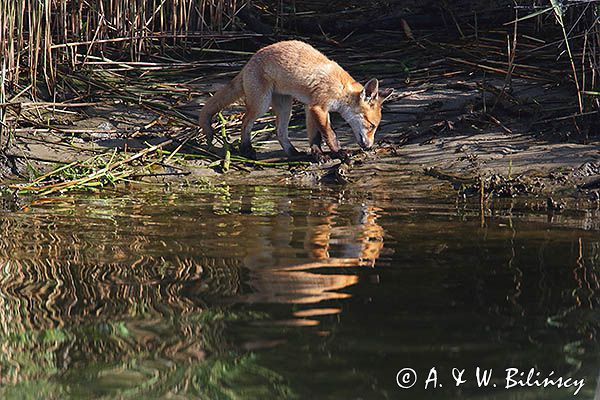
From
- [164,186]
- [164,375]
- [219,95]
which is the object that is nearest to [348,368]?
[164,375]

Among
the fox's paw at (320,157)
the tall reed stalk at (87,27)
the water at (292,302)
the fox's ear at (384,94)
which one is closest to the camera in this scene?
the water at (292,302)

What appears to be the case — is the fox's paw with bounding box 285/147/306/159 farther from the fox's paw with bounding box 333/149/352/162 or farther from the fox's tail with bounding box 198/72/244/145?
the fox's tail with bounding box 198/72/244/145

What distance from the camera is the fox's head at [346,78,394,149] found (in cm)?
908

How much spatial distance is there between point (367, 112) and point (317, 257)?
4026 millimetres

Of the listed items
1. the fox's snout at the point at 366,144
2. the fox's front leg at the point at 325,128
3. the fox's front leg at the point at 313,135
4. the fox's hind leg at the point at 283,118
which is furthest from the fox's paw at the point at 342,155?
the fox's hind leg at the point at 283,118

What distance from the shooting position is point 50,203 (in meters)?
7.34

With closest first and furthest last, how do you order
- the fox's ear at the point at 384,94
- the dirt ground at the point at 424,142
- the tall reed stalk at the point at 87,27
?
the dirt ground at the point at 424,142
the tall reed stalk at the point at 87,27
the fox's ear at the point at 384,94

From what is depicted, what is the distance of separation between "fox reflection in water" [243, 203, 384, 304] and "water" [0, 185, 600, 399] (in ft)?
0.06

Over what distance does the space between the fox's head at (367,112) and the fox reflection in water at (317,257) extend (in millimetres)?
2156

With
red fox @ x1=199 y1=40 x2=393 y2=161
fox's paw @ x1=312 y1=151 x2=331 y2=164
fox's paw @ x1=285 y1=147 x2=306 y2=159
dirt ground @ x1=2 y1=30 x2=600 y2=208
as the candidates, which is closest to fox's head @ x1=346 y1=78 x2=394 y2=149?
red fox @ x1=199 y1=40 x2=393 y2=161

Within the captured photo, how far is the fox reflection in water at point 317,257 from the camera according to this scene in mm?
4445

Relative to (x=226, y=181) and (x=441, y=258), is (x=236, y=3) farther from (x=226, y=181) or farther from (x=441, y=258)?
(x=441, y=258)

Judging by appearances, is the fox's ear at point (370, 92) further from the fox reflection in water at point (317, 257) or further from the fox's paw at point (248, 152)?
the fox reflection in water at point (317, 257)

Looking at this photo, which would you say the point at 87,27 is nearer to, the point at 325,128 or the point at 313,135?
the point at 313,135
